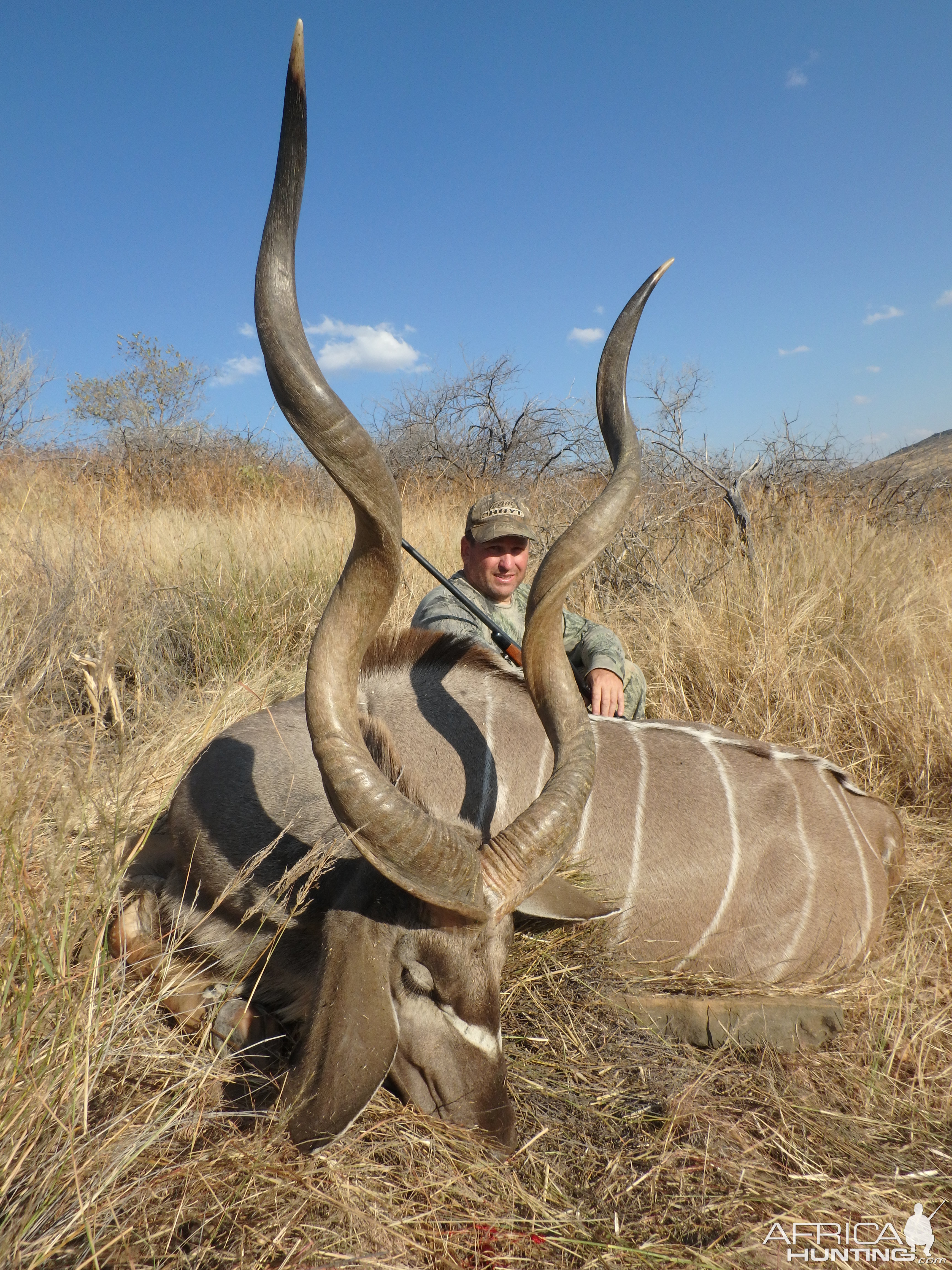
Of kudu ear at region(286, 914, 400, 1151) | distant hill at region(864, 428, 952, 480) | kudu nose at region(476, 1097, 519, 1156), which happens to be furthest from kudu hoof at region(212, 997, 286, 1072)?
distant hill at region(864, 428, 952, 480)

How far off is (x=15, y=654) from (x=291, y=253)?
3.03 meters

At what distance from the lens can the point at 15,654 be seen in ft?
12.3

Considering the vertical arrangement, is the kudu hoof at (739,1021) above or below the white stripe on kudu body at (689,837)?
below

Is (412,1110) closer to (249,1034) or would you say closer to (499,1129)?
(499,1129)

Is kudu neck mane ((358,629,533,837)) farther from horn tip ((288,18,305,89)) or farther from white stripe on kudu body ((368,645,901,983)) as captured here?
horn tip ((288,18,305,89))

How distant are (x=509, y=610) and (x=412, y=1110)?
2.79 meters

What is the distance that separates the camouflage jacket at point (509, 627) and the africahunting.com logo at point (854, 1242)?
2138 mm

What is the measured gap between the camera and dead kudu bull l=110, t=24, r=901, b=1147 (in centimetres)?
164

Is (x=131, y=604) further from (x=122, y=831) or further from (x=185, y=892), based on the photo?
(x=122, y=831)


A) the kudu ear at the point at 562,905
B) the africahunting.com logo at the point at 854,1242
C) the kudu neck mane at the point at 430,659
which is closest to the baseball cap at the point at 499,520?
the kudu neck mane at the point at 430,659

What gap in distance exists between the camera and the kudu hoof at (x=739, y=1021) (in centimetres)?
232

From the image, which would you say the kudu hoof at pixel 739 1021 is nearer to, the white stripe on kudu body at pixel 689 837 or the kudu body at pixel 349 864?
the white stripe on kudu body at pixel 689 837

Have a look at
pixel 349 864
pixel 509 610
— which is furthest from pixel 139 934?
pixel 509 610

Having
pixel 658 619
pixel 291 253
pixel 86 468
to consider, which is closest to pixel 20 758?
pixel 291 253
